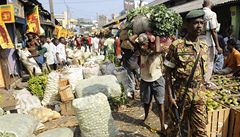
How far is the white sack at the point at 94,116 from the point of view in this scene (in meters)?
4.05

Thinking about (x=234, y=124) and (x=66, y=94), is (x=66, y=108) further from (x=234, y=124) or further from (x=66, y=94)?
(x=234, y=124)

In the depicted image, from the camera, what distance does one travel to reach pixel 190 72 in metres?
3.12

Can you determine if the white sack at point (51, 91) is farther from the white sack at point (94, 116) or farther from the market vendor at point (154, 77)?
the market vendor at point (154, 77)

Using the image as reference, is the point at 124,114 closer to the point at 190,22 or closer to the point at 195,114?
the point at 195,114

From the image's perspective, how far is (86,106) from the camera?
4039 millimetres

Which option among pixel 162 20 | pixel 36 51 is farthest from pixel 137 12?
pixel 36 51

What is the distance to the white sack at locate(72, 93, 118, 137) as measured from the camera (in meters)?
4.05

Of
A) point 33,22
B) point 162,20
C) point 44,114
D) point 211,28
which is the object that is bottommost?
point 44,114

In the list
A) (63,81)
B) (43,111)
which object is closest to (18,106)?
(43,111)

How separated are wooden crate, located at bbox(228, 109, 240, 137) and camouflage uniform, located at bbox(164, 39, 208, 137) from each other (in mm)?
805

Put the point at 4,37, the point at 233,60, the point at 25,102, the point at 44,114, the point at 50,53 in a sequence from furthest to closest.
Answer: the point at 50,53 < the point at 233,60 < the point at 4,37 < the point at 25,102 < the point at 44,114

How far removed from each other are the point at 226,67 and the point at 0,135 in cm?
672

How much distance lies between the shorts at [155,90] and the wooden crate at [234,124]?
118 cm

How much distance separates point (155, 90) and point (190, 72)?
1.58 m
